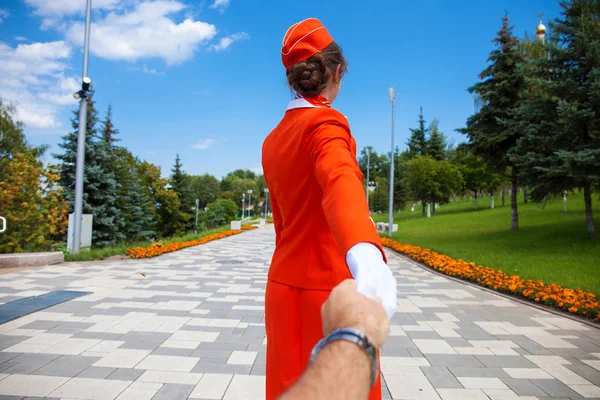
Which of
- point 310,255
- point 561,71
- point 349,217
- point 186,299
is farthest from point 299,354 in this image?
point 561,71

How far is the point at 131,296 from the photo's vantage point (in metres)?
6.48

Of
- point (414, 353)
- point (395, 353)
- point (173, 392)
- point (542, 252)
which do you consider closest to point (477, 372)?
point (414, 353)

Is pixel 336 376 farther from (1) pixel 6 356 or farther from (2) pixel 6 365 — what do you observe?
(1) pixel 6 356

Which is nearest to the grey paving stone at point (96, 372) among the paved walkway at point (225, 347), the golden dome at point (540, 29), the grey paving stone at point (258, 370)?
the paved walkway at point (225, 347)

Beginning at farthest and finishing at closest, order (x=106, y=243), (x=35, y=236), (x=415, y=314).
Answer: (x=106, y=243) → (x=35, y=236) → (x=415, y=314)

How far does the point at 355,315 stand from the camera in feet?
2.13

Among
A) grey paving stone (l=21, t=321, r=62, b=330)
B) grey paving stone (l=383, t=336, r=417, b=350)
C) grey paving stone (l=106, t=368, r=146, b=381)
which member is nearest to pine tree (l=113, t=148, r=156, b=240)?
grey paving stone (l=21, t=321, r=62, b=330)

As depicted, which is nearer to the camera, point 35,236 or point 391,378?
point 391,378

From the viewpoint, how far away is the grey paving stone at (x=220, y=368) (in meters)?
3.56

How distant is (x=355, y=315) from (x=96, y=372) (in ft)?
12.0

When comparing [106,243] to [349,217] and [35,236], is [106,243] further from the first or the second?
[349,217]

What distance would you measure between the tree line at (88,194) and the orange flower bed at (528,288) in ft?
37.6

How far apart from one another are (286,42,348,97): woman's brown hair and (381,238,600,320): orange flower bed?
19.4ft

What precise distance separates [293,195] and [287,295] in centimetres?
32
